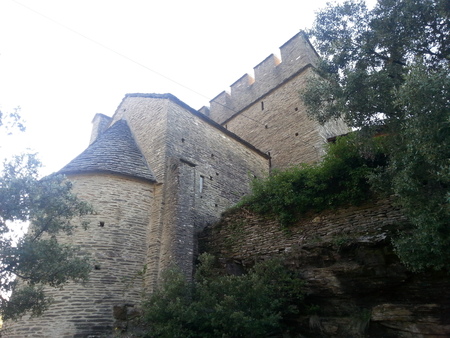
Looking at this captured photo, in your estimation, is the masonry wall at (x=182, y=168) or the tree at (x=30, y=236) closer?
the tree at (x=30, y=236)

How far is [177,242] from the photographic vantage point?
10.9 m

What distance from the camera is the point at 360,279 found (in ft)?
28.3

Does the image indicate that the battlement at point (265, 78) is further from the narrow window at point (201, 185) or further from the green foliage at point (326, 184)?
the green foliage at point (326, 184)

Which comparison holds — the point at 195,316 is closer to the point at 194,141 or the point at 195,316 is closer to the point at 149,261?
the point at 149,261

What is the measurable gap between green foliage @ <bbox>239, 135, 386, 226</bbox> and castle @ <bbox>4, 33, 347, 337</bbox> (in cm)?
273

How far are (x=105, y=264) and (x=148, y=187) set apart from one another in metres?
2.94

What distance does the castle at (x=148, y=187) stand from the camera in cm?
990

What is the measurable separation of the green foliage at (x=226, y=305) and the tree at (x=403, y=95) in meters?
3.02

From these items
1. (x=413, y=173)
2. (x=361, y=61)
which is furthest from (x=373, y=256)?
(x=361, y=61)

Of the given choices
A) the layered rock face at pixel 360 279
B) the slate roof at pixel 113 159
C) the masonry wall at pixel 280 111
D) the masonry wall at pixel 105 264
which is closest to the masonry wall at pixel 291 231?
the layered rock face at pixel 360 279

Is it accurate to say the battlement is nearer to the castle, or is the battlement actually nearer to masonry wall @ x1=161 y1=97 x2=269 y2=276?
the castle

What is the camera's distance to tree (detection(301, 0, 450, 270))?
6633 millimetres

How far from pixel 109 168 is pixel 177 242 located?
3306mm

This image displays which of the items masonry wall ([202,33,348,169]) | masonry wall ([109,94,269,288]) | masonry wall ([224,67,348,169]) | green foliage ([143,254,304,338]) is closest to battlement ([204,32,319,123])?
masonry wall ([202,33,348,169])
